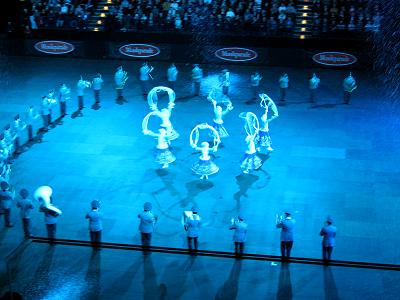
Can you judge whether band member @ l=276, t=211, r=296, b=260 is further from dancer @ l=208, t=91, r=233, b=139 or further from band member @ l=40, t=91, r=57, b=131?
band member @ l=40, t=91, r=57, b=131

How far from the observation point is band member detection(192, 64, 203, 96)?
2802cm

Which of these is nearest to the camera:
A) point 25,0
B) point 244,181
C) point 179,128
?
point 244,181

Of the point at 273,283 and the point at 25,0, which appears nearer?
the point at 273,283

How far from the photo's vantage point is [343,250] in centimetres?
1736

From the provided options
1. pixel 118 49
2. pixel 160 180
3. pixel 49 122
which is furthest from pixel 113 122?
pixel 118 49

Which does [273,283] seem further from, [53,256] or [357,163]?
[357,163]

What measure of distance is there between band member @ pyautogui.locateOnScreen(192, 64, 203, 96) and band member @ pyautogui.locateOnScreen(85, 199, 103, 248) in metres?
12.3

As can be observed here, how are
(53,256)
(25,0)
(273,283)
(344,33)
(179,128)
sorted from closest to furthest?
(273,283) → (53,256) → (179,128) → (344,33) → (25,0)

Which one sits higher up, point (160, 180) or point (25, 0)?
point (25, 0)

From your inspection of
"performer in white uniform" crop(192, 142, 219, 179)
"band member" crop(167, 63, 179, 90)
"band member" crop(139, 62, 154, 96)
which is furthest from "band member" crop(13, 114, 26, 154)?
"band member" crop(167, 63, 179, 90)

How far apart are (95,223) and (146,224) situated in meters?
1.27

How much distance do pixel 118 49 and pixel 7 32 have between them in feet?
18.9

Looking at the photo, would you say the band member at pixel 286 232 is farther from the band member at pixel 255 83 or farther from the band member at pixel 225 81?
the band member at pixel 225 81

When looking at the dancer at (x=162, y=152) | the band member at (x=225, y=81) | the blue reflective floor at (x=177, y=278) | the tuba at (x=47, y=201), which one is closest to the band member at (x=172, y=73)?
the band member at (x=225, y=81)
